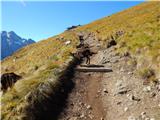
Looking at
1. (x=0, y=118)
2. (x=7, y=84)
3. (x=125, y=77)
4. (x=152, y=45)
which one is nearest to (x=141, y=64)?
(x=125, y=77)

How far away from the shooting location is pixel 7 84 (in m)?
21.5

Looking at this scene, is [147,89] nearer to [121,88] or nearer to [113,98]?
[121,88]

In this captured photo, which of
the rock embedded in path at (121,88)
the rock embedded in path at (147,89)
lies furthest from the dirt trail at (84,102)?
the rock embedded in path at (147,89)

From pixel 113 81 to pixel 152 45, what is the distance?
6.31 meters

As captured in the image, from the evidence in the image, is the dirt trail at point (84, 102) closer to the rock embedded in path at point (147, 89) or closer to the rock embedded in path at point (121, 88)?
the rock embedded in path at point (121, 88)

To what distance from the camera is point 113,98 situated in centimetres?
1775

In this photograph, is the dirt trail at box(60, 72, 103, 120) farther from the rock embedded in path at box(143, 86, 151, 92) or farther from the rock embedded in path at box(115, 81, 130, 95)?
the rock embedded in path at box(143, 86, 151, 92)

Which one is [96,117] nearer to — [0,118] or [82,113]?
[82,113]

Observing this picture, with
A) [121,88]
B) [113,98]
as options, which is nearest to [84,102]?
[113,98]

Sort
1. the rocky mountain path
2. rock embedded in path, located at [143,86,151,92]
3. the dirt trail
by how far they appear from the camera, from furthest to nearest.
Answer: rock embedded in path, located at [143,86,151,92] < the dirt trail < the rocky mountain path

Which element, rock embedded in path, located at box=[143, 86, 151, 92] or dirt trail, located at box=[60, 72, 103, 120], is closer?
dirt trail, located at box=[60, 72, 103, 120]

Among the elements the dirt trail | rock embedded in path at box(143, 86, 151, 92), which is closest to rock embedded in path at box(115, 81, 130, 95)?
rock embedded in path at box(143, 86, 151, 92)

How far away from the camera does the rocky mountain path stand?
15367 millimetres

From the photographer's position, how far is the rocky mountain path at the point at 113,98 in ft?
50.4
